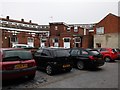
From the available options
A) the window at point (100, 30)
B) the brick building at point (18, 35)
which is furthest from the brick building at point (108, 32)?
the brick building at point (18, 35)

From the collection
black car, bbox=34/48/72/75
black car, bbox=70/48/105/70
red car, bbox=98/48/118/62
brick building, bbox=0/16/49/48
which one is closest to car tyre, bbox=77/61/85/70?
black car, bbox=70/48/105/70

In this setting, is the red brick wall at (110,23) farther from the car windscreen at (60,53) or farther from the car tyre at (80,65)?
the car windscreen at (60,53)

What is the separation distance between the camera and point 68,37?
3859cm

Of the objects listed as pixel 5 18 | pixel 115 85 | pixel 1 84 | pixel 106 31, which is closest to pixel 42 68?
pixel 1 84

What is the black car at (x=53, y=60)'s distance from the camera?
9102mm

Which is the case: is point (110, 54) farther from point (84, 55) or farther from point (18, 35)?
point (18, 35)

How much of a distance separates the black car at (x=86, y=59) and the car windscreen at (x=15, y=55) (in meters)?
4.64

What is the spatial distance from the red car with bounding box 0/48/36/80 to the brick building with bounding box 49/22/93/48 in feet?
101

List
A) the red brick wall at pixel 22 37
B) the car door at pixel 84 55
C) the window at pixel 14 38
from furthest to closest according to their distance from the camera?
the red brick wall at pixel 22 37, the window at pixel 14 38, the car door at pixel 84 55

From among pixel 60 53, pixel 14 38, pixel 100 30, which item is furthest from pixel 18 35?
pixel 60 53

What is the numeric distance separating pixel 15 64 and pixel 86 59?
5602 millimetres

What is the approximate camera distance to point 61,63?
9.27m

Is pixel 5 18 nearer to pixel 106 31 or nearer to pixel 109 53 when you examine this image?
pixel 106 31

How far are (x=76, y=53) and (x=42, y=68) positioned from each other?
3.11m
